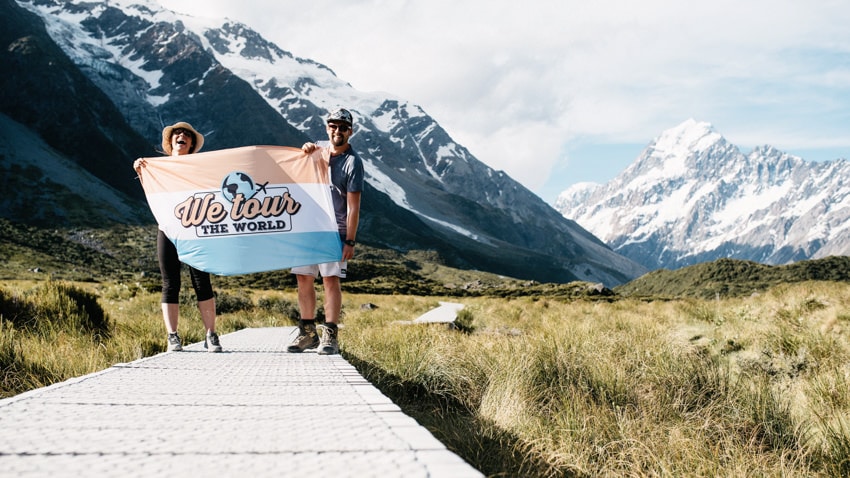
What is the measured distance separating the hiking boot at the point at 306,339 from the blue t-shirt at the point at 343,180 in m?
1.12

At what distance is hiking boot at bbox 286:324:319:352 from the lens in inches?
238

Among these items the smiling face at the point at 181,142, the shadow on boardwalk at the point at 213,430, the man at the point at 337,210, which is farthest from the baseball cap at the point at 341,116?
the shadow on boardwalk at the point at 213,430

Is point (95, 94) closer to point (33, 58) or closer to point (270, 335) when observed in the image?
point (33, 58)

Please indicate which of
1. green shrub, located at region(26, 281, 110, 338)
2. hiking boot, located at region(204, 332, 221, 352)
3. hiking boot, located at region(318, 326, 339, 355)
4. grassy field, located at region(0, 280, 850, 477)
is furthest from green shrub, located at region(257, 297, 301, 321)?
hiking boot, located at region(318, 326, 339, 355)

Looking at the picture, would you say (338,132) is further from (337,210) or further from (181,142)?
(181,142)

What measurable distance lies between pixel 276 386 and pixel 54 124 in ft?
530

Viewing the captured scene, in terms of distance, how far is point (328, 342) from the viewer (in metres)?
5.70

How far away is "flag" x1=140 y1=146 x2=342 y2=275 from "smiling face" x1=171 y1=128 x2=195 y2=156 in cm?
90

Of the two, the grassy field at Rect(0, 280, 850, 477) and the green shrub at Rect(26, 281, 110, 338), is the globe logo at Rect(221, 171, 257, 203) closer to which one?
the grassy field at Rect(0, 280, 850, 477)

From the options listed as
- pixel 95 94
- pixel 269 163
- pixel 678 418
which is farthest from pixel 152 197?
pixel 95 94

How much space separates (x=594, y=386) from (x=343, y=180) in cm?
328

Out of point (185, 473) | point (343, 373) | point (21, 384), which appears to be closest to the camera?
point (185, 473)

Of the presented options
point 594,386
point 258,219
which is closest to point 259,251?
point 258,219

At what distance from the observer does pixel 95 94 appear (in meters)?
157
